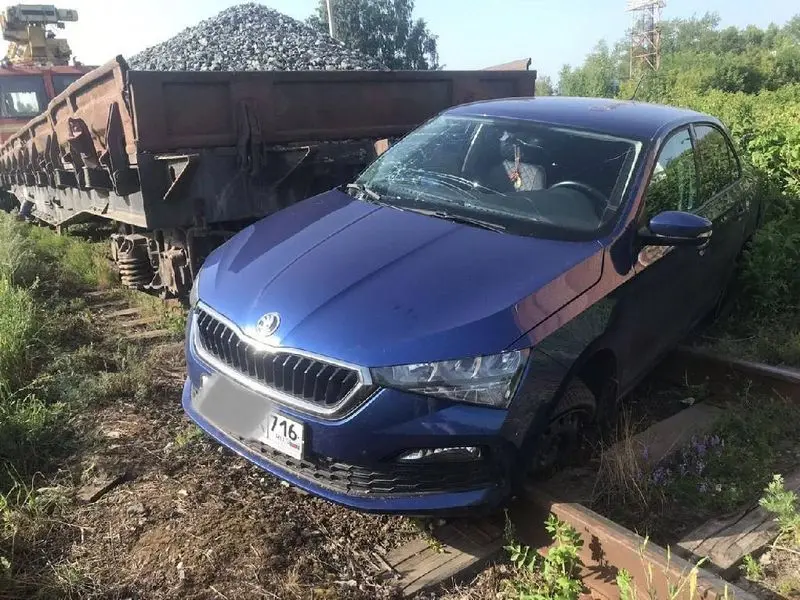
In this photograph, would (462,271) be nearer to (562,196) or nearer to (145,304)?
(562,196)

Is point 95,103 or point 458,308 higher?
point 95,103

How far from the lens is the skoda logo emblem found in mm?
2600

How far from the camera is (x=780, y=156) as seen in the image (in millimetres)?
6598

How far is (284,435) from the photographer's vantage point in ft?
8.55

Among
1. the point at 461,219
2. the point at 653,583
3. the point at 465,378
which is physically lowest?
the point at 653,583

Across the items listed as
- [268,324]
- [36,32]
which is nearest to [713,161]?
[268,324]

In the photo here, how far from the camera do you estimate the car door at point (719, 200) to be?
420 centimetres

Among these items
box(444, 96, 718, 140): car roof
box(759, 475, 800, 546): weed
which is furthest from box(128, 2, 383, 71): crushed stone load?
box(759, 475, 800, 546): weed

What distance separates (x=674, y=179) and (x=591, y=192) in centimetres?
71

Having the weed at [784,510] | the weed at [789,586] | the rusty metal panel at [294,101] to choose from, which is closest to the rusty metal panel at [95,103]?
the rusty metal panel at [294,101]

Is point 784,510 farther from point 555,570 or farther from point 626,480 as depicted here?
point 555,570

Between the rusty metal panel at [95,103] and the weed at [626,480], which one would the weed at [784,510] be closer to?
the weed at [626,480]

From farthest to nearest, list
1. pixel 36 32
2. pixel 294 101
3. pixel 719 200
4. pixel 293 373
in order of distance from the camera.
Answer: pixel 36 32
pixel 294 101
pixel 719 200
pixel 293 373

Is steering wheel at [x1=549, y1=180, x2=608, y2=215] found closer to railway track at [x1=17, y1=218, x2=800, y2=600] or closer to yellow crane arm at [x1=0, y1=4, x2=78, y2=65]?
railway track at [x1=17, y1=218, x2=800, y2=600]
